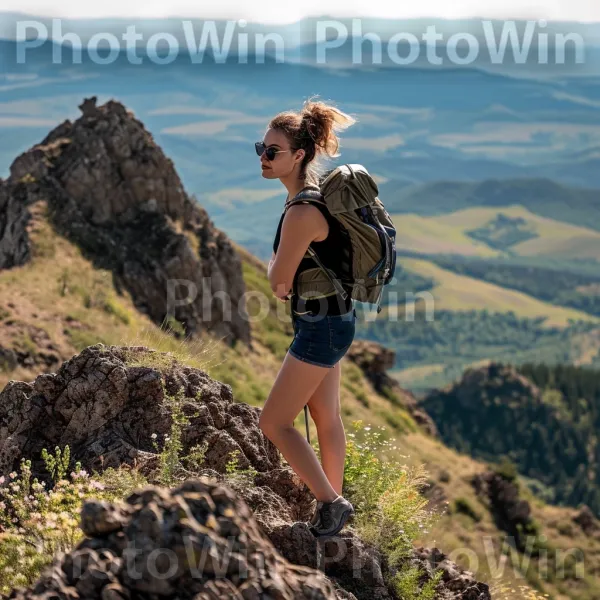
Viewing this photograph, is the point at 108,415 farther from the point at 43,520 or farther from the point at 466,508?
the point at 466,508

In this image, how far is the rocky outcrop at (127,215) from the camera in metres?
28.4

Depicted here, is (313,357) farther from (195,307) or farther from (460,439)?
(460,439)

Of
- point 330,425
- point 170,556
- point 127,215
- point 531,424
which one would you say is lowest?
point 531,424

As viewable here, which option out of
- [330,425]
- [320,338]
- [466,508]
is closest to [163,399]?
[330,425]

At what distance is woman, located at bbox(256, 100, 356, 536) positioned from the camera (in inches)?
246

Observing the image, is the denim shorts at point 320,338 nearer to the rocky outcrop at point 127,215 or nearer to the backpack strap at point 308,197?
the backpack strap at point 308,197

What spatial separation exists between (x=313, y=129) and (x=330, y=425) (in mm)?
2279

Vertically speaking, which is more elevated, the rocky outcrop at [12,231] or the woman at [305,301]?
the woman at [305,301]

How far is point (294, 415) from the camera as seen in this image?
6555 millimetres

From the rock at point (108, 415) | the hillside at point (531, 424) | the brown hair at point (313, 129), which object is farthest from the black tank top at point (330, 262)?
the hillside at point (531, 424)

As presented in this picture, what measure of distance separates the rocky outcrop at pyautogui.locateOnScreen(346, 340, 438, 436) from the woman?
121ft

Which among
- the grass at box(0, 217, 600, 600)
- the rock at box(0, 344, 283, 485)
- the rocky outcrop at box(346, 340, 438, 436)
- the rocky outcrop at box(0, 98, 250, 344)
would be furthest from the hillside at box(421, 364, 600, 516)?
the rock at box(0, 344, 283, 485)

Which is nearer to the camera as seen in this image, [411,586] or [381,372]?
[411,586]

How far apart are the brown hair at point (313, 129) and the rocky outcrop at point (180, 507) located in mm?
2335
